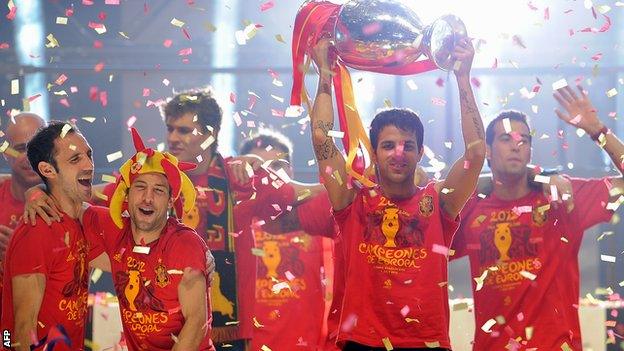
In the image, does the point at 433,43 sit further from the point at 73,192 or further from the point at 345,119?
the point at 73,192

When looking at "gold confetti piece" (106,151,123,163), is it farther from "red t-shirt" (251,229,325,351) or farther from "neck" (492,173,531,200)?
"neck" (492,173,531,200)

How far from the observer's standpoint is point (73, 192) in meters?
5.10

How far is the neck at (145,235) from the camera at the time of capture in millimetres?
4910

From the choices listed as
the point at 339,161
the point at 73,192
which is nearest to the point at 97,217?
the point at 73,192

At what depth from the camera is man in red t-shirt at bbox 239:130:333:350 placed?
20.5 feet

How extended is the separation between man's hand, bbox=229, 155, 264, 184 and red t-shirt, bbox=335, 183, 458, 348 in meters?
0.79

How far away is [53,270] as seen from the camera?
Result: 4828 mm

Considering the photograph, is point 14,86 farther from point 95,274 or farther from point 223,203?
point 223,203

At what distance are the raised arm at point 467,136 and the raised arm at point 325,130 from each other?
0.45 m

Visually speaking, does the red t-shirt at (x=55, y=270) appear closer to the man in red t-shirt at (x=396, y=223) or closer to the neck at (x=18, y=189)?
the neck at (x=18, y=189)

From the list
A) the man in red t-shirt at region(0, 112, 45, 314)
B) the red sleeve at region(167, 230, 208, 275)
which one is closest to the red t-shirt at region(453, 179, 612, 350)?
the red sleeve at region(167, 230, 208, 275)

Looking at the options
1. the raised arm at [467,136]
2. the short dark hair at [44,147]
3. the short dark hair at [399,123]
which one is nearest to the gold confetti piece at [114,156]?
the short dark hair at [44,147]

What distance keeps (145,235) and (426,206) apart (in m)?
1.15

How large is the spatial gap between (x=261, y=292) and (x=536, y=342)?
5.66 ft
